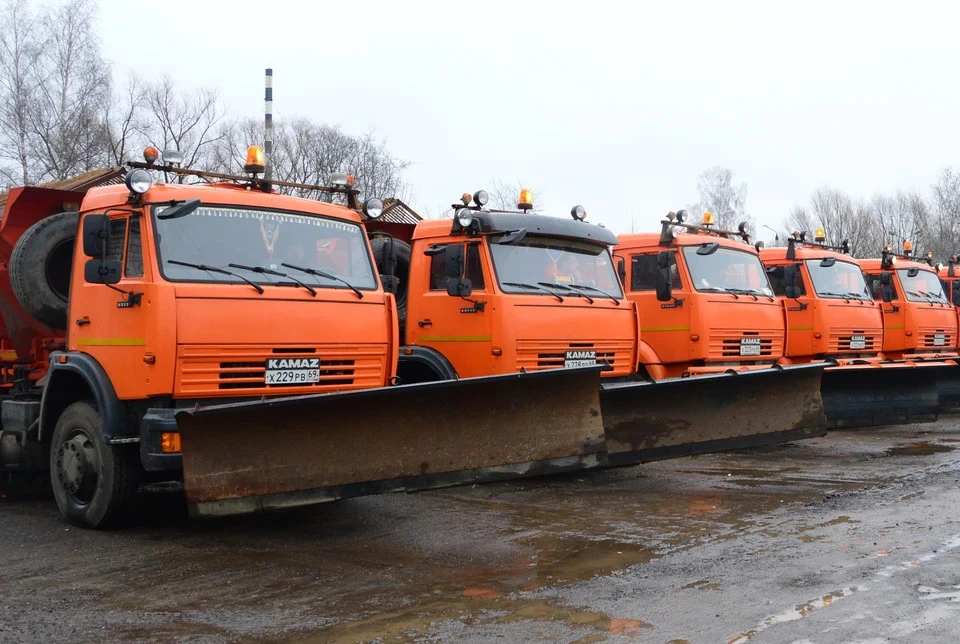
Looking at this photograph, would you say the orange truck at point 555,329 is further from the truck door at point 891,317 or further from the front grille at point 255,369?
the truck door at point 891,317

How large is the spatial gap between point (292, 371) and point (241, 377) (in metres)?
0.34

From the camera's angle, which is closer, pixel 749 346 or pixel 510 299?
pixel 510 299

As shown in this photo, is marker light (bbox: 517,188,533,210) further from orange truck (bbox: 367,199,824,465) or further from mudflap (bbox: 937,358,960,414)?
mudflap (bbox: 937,358,960,414)

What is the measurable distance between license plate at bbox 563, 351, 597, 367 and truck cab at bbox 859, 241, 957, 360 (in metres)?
8.01

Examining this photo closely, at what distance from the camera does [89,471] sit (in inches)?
281

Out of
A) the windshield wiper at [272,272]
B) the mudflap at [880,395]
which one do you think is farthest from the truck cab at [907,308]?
the windshield wiper at [272,272]

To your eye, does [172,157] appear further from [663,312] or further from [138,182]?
[663,312]

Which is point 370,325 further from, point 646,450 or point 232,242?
point 646,450

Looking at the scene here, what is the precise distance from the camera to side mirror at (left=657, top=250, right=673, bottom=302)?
37.3ft

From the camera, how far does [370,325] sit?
7.39m

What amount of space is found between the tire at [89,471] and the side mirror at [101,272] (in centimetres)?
98

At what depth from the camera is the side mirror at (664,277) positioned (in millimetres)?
11374

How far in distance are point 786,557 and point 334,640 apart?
2851 millimetres

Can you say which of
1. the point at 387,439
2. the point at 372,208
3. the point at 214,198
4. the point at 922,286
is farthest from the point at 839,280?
the point at 214,198
